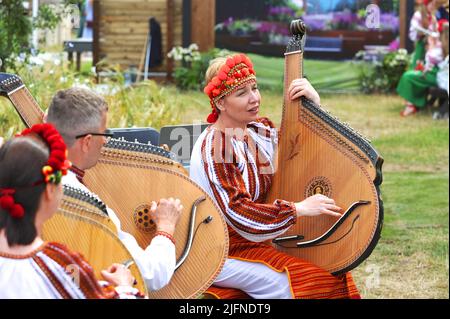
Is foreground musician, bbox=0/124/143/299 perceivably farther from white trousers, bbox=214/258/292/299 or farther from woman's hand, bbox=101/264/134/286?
white trousers, bbox=214/258/292/299

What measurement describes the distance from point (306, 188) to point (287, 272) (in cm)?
34

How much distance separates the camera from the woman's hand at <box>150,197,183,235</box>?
3.24 metres

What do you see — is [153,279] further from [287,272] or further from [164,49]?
[164,49]

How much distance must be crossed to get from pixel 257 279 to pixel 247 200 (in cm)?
30

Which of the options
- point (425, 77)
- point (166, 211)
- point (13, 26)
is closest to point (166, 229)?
point (166, 211)

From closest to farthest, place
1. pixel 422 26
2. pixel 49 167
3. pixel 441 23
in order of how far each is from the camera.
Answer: pixel 49 167 < pixel 441 23 < pixel 422 26

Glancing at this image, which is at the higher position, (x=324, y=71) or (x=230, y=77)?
(x=230, y=77)

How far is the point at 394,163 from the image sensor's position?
33.4 ft

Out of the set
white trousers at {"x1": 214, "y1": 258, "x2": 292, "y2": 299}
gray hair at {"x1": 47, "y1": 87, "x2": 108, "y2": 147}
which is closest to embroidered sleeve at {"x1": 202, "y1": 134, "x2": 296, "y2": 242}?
white trousers at {"x1": 214, "y1": 258, "x2": 292, "y2": 299}

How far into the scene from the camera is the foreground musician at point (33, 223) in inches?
94.2

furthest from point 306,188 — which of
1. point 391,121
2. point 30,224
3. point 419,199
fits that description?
point 391,121

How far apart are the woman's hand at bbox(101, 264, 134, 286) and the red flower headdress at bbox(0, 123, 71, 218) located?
1.38ft

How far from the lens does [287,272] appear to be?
369 centimetres

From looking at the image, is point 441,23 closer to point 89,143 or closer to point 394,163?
point 394,163
